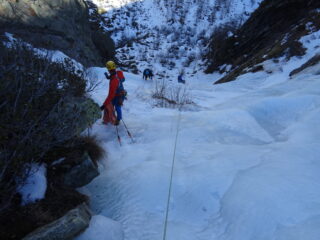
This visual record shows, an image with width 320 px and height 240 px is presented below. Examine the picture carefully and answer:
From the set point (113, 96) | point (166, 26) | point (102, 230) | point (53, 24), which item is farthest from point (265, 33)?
point (102, 230)

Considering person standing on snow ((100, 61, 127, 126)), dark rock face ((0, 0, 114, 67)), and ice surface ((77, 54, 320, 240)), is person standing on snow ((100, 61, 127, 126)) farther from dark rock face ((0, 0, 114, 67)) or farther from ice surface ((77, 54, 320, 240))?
dark rock face ((0, 0, 114, 67))

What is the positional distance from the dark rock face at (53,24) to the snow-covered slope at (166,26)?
629 cm

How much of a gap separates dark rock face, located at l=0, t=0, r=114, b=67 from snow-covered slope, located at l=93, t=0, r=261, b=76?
6.29 meters

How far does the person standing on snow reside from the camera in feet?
13.5

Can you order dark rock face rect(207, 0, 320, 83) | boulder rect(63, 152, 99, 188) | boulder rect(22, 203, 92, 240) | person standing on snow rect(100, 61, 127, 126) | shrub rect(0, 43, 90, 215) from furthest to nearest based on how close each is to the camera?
dark rock face rect(207, 0, 320, 83) < person standing on snow rect(100, 61, 127, 126) < boulder rect(63, 152, 99, 188) < shrub rect(0, 43, 90, 215) < boulder rect(22, 203, 92, 240)

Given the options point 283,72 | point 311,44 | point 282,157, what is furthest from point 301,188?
point 311,44

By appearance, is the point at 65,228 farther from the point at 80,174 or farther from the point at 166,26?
the point at 166,26

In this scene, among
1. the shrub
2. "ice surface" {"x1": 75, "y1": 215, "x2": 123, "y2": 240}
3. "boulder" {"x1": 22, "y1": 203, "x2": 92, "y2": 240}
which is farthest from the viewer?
"ice surface" {"x1": 75, "y1": 215, "x2": 123, "y2": 240}

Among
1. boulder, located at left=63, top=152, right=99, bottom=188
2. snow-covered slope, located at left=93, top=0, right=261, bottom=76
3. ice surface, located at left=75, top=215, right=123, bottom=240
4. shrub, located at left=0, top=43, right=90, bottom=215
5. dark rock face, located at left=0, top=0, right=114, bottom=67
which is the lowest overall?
ice surface, located at left=75, top=215, right=123, bottom=240

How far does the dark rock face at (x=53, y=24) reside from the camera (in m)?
9.55

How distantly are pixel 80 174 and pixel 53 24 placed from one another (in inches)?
472

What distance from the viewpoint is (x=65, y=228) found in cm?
178

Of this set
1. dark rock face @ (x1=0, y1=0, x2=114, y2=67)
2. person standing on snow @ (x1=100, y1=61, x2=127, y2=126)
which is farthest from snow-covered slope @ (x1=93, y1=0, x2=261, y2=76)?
person standing on snow @ (x1=100, y1=61, x2=127, y2=126)

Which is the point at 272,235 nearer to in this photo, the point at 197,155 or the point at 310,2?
the point at 197,155
